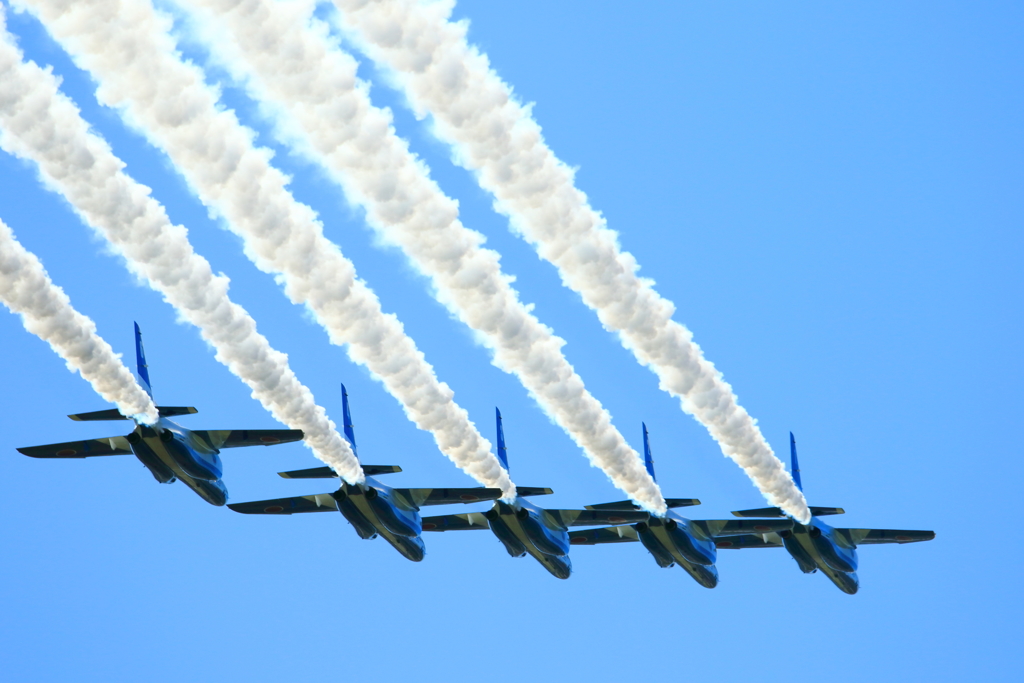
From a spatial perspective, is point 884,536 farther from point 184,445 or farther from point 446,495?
point 184,445

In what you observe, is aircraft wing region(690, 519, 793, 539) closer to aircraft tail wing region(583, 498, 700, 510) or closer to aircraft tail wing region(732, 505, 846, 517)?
aircraft tail wing region(732, 505, 846, 517)

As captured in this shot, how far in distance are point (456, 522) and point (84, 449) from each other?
1297 cm

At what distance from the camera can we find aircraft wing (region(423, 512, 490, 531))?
4438cm

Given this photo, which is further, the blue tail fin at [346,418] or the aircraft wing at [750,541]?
the aircraft wing at [750,541]

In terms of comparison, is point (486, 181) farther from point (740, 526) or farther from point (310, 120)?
point (740, 526)

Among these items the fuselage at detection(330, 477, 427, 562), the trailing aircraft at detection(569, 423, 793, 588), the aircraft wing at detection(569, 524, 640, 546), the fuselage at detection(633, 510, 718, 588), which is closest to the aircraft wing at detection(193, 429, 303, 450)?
the fuselage at detection(330, 477, 427, 562)

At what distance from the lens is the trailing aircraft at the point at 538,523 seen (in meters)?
40.0

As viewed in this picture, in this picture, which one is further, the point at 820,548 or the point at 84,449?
the point at 820,548

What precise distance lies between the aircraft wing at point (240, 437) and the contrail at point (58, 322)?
3.27 m

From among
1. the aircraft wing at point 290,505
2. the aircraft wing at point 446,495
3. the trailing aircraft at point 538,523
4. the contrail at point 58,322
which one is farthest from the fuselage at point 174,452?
the trailing aircraft at point 538,523

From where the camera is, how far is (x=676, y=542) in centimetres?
4362

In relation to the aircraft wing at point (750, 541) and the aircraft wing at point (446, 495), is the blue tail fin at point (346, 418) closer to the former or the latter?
the aircraft wing at point (446, 495)

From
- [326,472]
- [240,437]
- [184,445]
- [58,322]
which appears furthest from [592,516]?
[58,322]

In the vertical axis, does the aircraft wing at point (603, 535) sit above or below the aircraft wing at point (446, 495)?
above
